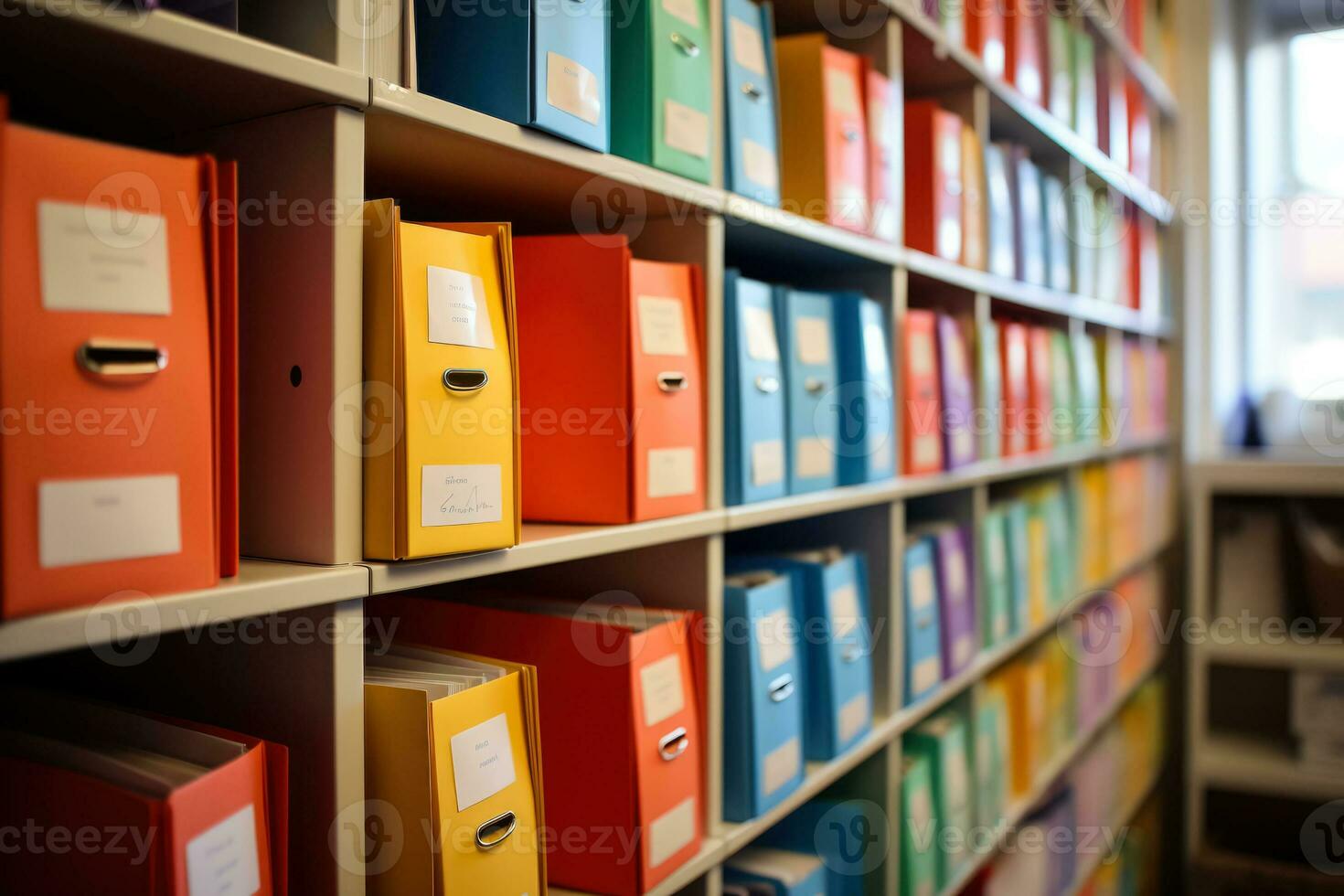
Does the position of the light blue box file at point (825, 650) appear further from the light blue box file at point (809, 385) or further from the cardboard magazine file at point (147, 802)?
the cardboard magazine file at point (147, 802)

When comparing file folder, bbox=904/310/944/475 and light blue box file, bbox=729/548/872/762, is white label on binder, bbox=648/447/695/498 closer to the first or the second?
light blue box file, bbox=729/548/872/762

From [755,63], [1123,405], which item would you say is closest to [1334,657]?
[1123,405]

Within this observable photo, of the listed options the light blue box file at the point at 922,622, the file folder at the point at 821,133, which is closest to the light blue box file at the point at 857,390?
the file folder at the point at 821,133

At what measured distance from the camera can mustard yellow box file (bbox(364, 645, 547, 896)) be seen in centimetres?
82

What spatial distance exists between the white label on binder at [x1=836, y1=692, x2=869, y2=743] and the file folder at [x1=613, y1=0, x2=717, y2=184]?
2.68 ft

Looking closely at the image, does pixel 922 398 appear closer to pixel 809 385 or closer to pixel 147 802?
pixel 809 385

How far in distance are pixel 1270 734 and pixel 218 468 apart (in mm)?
3474

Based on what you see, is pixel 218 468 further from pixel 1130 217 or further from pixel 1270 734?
pixel 1270 734

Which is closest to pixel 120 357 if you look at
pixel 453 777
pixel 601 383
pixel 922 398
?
pixel 453 777

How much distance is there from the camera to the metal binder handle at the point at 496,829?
2.82 feet

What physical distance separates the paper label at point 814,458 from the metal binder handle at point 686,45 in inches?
21.1

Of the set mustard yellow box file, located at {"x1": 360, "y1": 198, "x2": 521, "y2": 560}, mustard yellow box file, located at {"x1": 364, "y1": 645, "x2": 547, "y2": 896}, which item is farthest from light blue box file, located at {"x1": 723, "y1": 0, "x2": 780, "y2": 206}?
mustard yellow box file, located at {"x1": 364, "y1": 645, "x2": 547, "y2": 896}

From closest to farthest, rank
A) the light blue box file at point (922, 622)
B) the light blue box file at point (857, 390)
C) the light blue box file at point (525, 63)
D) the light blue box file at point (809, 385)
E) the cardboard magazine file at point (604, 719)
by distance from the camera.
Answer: the light blue box file at point (525, 63), the cardboard magazine file at point (604, 719), the light blue box file at point (809, 385), the light blue box file at point (857, 390), the light blue box file at point (922, 622)

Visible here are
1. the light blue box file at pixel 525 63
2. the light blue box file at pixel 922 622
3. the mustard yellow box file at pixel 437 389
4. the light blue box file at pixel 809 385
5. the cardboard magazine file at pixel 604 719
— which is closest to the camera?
the mustard yellow box file at pixel 437 389
